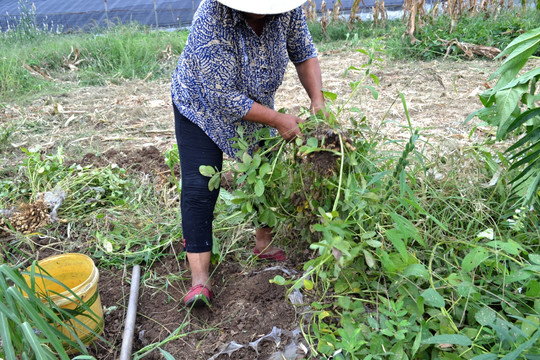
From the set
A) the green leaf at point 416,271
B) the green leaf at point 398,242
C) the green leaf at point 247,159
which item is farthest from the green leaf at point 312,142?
the green leaf at point 416,271

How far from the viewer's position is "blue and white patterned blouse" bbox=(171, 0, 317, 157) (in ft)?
5.17

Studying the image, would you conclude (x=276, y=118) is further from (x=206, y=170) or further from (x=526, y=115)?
(x=526, y=115)

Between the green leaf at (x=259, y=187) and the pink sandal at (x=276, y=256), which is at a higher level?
the green leaf at (x=259, y=187)

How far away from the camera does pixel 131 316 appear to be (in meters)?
1.79

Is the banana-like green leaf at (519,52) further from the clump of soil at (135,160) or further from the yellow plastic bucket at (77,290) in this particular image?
the clump of soil at (135,160)

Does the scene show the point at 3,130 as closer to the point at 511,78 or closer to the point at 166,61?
the point at 166,61

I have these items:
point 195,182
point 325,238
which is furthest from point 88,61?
point 325,238

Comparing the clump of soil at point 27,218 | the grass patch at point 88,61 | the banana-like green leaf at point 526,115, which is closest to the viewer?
the banana-like green leaf at point 526,115

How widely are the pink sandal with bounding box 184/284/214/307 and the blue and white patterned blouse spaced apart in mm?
629

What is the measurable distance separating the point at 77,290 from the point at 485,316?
4.69 ft

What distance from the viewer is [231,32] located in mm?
1594

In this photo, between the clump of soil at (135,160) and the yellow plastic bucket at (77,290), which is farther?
the clump of soil at (135,160)

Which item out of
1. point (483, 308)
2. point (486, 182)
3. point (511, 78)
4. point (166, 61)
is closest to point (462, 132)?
point (486, 182)

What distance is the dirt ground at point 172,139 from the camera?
1.70 metres
